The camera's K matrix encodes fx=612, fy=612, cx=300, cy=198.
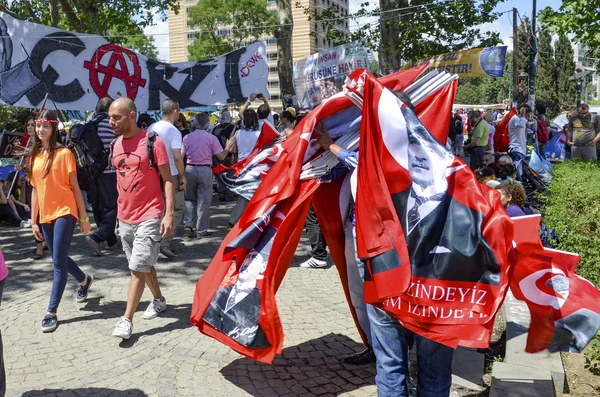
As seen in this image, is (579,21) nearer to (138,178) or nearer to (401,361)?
(138,178)

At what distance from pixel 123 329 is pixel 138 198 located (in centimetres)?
102

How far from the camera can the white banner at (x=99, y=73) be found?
935cm

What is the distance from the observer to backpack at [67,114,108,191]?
7.57 meters

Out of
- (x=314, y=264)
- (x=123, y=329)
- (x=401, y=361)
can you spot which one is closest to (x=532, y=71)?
(x=314, y=264)

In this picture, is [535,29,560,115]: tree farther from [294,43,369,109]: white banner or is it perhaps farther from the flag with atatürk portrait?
the flag with atatürk portrait

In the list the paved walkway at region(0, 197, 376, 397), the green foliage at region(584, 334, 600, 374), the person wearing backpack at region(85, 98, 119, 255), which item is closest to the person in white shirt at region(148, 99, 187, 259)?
the person wearing backpack at region(85, 98, 119, 255)

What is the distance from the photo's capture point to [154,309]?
17.5 ft

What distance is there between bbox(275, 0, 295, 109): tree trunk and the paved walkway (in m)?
11.9

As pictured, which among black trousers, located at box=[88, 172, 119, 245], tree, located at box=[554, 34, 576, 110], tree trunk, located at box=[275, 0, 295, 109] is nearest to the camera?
black trousers, located at box=[88, 172, 119, 245]

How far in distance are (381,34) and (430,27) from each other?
6.01 ft

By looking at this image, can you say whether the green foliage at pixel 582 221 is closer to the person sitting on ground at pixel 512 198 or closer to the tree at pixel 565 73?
the person sitting on ground at pixel 512 198

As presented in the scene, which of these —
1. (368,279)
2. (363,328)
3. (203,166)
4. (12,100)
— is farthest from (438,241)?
(12,100)

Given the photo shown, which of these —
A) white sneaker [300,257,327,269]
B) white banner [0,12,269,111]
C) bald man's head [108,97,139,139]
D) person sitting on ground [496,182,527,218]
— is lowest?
white sneaker [300,257,327,269]

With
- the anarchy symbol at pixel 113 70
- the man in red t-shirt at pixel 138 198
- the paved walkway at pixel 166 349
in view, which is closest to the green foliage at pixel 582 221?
the paved walkway at pixel 166 349
